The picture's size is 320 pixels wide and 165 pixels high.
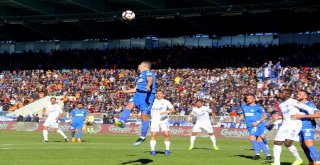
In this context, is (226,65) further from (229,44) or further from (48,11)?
(48,11)

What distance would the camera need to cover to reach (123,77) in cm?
5753

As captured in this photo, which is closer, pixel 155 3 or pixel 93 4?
pixel 155 3

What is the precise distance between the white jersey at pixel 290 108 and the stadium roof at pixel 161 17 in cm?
3623

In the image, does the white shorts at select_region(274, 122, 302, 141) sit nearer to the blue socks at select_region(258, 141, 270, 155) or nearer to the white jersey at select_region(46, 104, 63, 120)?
the blue socks at select_region(258, 141, 270, 155)

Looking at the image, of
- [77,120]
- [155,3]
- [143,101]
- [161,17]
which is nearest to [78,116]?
[77,120]

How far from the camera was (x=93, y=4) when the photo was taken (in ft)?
189

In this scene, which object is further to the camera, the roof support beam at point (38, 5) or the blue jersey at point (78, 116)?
the roof support beam at point (38, 5)

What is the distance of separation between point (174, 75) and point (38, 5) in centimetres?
1603

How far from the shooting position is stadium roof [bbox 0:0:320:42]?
53.9 metres

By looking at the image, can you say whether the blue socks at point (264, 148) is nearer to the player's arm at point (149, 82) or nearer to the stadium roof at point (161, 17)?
the player's arm at point (149, 82)

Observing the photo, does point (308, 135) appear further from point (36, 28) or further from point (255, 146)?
point (36, 28)

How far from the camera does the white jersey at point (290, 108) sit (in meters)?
16.0

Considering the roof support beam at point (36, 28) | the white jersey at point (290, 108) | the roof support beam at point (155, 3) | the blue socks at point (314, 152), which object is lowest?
the blue socks at point (314, 152)

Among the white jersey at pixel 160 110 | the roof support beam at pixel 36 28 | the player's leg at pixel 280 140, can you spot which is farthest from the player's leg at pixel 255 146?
the roof support beam at pixel 36 28
